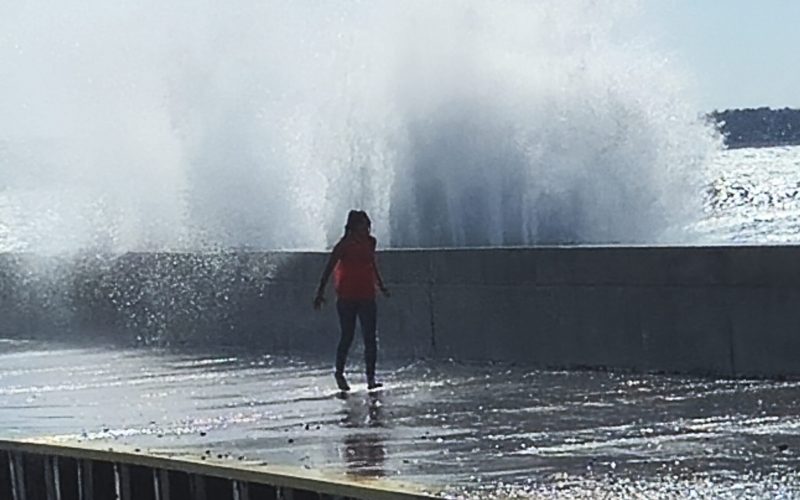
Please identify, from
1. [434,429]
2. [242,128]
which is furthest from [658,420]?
[242,128]

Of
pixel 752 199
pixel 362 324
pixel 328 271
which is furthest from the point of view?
pixel 752 199

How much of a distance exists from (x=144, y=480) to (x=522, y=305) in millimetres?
5680

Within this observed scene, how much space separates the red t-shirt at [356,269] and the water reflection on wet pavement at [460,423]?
0.73 meters

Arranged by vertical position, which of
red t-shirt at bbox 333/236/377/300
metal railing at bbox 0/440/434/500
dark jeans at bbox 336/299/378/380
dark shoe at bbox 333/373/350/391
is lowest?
metal railing at bbox 0/440/434/500

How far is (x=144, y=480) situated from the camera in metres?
12.3

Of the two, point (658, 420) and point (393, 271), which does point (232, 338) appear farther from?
point (658, 420)

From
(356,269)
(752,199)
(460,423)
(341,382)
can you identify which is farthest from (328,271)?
(752,199)

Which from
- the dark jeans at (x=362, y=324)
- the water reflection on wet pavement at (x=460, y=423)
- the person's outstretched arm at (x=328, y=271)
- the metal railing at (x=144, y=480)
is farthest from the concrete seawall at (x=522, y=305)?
the metal railing at (x=144, y=480)

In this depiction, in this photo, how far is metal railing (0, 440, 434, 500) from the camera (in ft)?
34.7

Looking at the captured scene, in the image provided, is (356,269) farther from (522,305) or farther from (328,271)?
(522,305)

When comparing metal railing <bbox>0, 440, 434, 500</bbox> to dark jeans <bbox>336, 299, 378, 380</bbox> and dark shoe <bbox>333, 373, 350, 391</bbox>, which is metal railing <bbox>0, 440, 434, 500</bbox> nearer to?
dark shoe <bbox>333, 373, 350, 391</bbox>

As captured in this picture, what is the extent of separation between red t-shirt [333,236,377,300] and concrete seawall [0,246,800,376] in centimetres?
148

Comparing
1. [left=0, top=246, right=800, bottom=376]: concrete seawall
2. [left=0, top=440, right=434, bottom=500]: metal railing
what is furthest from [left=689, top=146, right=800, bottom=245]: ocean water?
[left=0, top=440, right=434, bottom=500]: metal railing

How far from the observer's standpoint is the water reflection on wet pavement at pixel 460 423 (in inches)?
415
